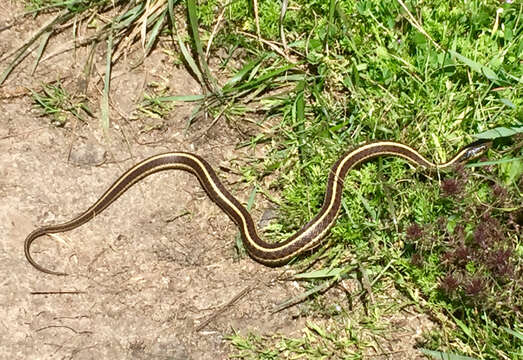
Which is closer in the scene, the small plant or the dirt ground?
the dirt ground

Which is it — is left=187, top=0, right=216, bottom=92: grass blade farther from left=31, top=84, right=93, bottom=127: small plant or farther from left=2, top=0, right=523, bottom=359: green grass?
left=31, top=84, right=93, bottom=127: small plant

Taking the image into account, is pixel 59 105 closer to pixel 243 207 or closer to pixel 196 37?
pixel 196 37

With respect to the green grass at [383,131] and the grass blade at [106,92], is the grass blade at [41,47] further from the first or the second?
the grass blade at [106,92]

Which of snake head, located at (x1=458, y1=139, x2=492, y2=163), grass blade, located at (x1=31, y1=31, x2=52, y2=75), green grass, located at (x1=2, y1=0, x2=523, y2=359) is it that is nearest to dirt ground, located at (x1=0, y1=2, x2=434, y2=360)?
grass blade, located at (x1=31, y1=31, x2=52, y2=75)

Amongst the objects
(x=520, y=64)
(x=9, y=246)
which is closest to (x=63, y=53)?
(x=9, y=246)

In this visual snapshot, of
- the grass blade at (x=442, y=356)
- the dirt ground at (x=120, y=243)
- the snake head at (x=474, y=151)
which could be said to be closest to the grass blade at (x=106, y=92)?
the dirt ground at (x=120, y=243)

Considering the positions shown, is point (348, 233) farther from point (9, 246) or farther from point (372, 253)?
point (9, 246)

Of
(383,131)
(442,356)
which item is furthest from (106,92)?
(442,356)
